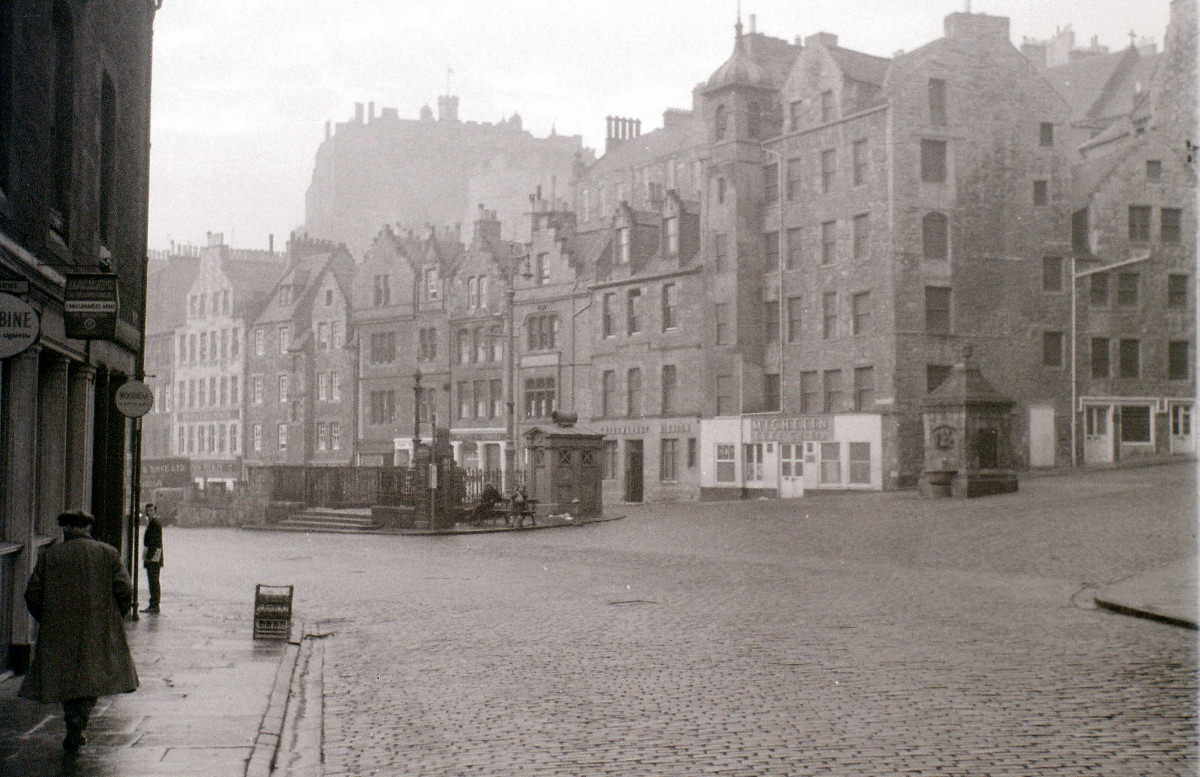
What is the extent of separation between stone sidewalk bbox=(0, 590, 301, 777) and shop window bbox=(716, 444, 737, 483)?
1697 inches

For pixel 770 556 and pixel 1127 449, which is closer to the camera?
pixel 770 556

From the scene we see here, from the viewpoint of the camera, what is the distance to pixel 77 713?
30.1 ft

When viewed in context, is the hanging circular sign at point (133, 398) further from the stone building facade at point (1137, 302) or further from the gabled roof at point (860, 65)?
the stone building facade at point (1137, 302)

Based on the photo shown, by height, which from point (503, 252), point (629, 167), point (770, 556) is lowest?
point (770, 556)

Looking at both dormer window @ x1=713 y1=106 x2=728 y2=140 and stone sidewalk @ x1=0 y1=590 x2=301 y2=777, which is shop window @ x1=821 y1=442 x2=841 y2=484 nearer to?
dormer window @ x1=713 y1=106 x2=728 y2=140

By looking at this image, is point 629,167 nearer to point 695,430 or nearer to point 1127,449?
point 695,430

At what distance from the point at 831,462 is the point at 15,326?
45470 millimetres

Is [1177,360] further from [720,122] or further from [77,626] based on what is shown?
[77,626]

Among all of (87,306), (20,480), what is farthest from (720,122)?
(20,480)

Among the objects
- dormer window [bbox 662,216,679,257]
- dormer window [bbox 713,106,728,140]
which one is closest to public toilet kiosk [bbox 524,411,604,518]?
dormer window [bbox 662,216,679,257]

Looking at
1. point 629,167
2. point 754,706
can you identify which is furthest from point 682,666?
point 629,167

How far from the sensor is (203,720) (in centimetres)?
1027

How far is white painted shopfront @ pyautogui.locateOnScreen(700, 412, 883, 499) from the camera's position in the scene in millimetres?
52031

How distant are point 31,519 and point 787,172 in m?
47.3
